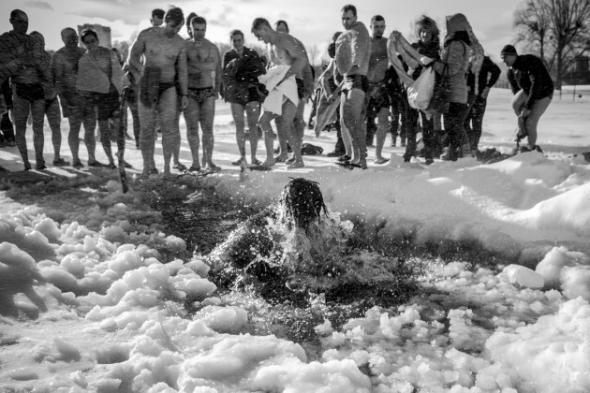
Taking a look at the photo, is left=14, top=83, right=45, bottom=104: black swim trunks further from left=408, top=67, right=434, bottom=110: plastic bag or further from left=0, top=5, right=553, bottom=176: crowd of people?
left=408, top=67, right=434, bottom=110: plastic bag

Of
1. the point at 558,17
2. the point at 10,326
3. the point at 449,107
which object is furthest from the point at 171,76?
the point at 558,17

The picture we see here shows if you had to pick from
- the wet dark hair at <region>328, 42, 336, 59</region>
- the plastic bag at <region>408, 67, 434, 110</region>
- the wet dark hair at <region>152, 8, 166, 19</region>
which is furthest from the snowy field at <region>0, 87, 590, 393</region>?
the wet dark hair at <region>328, 42, 336, 59</region>

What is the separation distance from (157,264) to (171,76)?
3853 mm

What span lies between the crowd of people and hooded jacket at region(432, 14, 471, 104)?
0.01 m

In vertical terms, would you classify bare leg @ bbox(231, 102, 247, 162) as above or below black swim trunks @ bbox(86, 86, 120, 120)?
below

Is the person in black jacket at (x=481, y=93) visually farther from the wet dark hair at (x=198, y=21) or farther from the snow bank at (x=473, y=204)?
the wet dark hair at (x=198, y=21)

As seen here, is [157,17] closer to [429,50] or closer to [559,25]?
[429,50]

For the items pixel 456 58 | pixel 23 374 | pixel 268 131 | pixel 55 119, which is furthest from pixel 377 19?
pixel 23 374

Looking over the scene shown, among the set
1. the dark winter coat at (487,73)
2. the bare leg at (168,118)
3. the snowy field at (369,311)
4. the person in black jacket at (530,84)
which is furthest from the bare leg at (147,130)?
the dark winter coat at (487,73)

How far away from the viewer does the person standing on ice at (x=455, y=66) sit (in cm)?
629

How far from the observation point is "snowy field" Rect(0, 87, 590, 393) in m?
2.24

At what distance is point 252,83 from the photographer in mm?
7375

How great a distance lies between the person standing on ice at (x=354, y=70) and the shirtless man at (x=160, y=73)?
→ 86.9 inches

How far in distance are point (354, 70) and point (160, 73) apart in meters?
2.64
